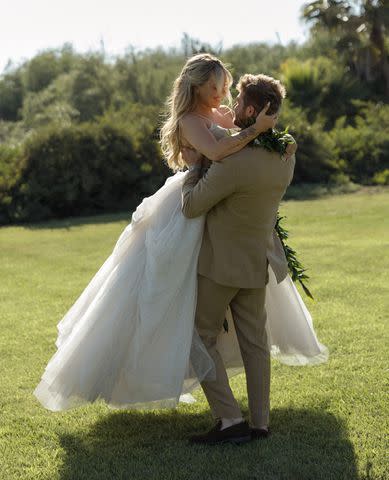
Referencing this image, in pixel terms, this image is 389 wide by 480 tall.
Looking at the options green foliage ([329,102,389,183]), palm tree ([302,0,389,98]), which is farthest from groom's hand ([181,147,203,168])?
palm tree ([302,0,389,98])

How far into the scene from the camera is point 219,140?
14.6ft

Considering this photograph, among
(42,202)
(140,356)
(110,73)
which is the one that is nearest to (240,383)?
(140,356)

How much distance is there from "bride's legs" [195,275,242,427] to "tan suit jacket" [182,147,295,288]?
0.08 metres

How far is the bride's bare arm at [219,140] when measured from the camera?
437 centimetres

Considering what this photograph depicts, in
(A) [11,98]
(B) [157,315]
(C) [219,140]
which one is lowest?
(A) [11,98]

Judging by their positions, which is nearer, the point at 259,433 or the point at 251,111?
the point at 251,111

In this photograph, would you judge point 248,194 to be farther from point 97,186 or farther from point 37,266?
point 97,186

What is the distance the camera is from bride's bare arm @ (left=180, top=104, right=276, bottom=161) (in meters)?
4.37

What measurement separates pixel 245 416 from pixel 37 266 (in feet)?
24.4

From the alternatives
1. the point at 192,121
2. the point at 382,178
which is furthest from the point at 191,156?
the point at 382,178

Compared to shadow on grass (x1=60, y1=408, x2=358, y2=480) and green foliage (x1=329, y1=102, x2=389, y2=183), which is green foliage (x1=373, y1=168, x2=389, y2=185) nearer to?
green foliage (x1=329, y1=102, x2=389, y2=183)

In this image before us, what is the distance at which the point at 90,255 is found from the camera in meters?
12.9

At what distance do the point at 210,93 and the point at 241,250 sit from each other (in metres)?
0.86

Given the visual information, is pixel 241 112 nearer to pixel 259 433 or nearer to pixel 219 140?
pixel 219 140
